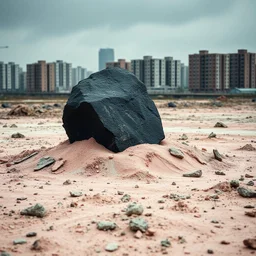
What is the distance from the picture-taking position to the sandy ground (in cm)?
699

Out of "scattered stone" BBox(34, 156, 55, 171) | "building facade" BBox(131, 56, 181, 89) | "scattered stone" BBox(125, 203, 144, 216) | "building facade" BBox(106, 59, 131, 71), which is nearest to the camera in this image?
"scattered stone" BBox(125, 203, 144, 216)

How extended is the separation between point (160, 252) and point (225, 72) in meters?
122

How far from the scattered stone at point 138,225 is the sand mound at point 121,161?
13.1 feet

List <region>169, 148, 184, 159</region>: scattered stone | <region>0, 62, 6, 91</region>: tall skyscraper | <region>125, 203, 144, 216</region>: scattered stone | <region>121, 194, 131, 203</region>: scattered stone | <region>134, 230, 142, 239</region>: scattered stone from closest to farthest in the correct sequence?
<region>134, 230, 142, 239</region>: scattered stone, <region>125, 203, 144, 216</region>: scattered stone, <region>121, 194, 131, 203</region>: scattered stone, <region>169, 148, 184, 159</region>: scattered stone, <region>0, 62, 6, 91</region>: tall skyscraper

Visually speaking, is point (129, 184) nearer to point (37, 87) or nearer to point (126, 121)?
point (126, 121)

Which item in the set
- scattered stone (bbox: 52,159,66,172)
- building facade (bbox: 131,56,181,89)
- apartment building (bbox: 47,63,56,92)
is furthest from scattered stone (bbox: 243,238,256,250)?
apartment building (bbox: 47,63,56,92)

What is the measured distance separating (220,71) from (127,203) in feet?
389

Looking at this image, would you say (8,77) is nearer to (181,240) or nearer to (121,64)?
(121,64)

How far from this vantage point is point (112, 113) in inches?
515

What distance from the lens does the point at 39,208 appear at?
8297mm

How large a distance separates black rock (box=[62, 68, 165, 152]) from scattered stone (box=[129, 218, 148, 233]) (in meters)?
5.33

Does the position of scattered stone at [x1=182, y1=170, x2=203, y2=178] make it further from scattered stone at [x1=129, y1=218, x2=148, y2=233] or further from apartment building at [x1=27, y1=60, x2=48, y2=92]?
apartment building at [x1=27, y1=60, x2=48, y2=92]

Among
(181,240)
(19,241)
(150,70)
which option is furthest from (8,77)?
(181,240)

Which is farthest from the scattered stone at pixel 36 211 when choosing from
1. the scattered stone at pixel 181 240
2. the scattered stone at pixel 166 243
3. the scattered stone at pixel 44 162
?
the scattered stone at pixel 44 162
